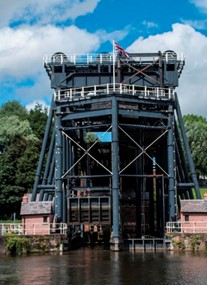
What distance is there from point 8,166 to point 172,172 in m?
33.4

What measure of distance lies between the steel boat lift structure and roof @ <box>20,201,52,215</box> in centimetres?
104

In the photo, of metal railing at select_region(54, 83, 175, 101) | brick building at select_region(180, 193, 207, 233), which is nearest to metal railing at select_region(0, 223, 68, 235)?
brick building at select_region(180, 193, 207, 233)

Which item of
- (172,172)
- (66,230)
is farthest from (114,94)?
(66,230)

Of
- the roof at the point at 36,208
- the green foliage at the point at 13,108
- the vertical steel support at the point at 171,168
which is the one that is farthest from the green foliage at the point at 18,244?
the green foliage at the point at 13,108

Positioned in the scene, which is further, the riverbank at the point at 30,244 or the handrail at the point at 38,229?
the handrail at the point at 38,229

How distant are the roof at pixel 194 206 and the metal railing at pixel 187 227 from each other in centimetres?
103

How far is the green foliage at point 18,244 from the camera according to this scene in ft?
143

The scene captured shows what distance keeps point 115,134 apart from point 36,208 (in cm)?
951

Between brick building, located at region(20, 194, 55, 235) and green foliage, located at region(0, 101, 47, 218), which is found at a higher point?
green foliage, located at region(0, 101, 47, 218)

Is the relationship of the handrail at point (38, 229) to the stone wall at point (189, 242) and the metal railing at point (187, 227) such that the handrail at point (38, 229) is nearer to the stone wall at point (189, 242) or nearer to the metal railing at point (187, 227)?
the metal railing at point (187, 227)

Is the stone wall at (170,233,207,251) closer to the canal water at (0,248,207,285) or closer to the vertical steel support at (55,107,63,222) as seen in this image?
the canal water at (0,248,207,285)

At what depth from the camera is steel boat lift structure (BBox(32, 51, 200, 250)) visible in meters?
46.8

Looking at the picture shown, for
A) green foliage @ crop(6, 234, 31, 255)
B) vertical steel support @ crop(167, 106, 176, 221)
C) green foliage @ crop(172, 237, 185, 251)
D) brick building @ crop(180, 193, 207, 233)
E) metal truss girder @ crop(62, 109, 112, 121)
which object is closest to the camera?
green foliage @ crop(6, 234, 31, 255)

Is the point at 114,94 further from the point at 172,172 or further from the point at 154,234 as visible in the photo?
the point at 154,234
